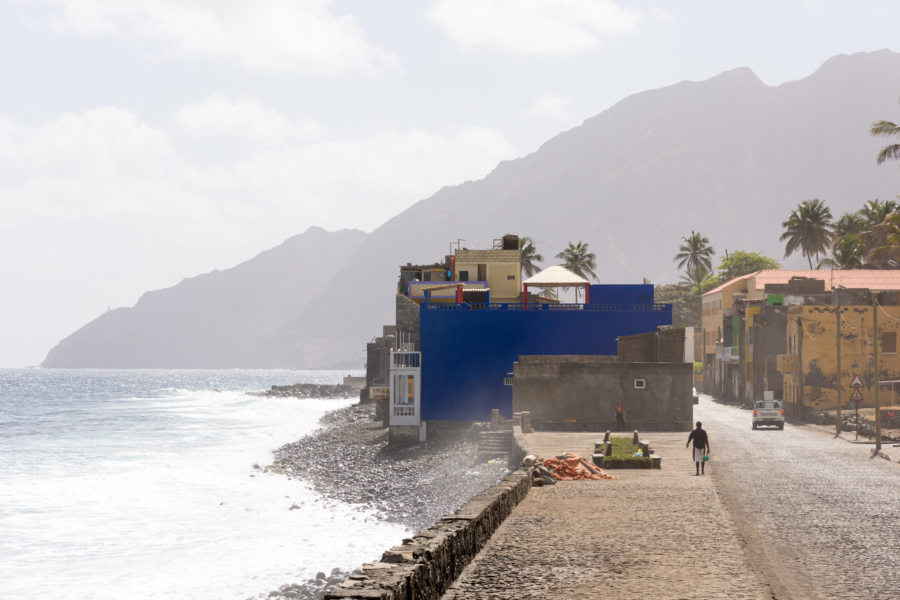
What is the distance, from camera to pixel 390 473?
164ft

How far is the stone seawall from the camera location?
9.95 meters

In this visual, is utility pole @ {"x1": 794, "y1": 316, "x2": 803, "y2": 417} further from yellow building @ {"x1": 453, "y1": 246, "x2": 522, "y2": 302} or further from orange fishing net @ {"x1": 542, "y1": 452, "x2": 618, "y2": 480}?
orange fishing net @ {"x1": 542, "y1": 452, "x2": 618, "y2": 480}

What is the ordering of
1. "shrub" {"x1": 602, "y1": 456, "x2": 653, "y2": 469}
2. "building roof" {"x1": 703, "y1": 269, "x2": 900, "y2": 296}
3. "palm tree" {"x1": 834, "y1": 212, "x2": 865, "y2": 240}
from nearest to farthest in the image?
"shrub" {"x1": 602, "y1": 456, "x2": 653, "y2": 469} < "building roof" {"x1": 703, "y1": 269, "x2": 900, "y2": 296} < "palm tree" {"x1": 834, "y1": 212, "x2": 865, "y2": 240}

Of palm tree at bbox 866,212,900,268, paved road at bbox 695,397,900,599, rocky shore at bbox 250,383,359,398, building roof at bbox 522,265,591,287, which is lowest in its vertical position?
rocky shore at bbox 250,383,359,398

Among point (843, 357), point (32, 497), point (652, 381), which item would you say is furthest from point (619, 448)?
point (843, 357)

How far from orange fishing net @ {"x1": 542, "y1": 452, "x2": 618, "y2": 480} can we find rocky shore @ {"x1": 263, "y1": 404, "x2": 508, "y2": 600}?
22.3 feet

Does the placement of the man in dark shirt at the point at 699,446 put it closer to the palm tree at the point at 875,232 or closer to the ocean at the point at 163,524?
the ocean at the point at 163,524

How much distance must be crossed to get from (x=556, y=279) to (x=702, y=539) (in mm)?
48569

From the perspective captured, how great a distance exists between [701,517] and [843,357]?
4972cm

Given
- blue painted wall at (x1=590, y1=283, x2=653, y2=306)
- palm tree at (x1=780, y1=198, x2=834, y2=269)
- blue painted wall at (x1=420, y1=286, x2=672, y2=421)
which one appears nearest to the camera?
blue painted wall at (x1=420, y1=286, x2=672, y2=421)

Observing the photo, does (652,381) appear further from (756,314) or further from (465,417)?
(756,314)

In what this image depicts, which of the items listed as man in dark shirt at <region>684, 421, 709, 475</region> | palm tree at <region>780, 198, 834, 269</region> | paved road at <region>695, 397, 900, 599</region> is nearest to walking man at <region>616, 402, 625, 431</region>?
paved road at <region>695, 397, 900, 599</region>

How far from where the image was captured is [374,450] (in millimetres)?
62125

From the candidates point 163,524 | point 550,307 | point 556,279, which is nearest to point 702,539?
point 163,524
